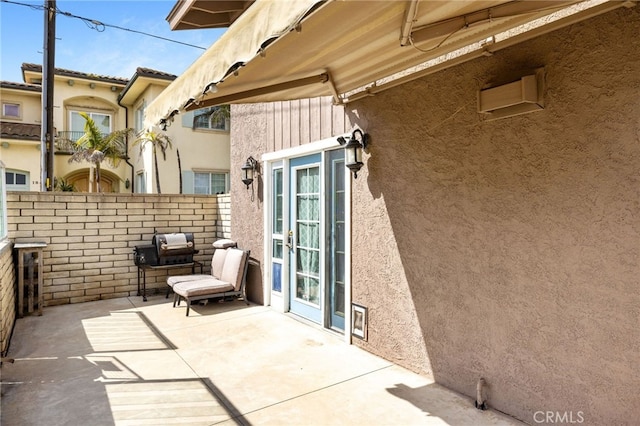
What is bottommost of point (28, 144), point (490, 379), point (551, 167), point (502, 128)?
point (490, 379)

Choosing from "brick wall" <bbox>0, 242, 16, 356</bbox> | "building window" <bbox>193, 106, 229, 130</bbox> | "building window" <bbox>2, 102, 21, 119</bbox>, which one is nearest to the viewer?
"brick wall" <bbox>0, 242, 16, 356</bbox>

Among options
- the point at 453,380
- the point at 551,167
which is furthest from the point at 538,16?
the point at 453,380

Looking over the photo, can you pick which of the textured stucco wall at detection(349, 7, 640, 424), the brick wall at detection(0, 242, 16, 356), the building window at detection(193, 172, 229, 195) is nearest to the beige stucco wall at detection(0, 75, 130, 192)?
the building window at detection(193, 172, 229, 195)

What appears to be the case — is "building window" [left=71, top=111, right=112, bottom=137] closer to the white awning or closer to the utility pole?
the utility pole

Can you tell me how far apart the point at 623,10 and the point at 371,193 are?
284 centimetres

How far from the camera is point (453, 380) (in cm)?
384

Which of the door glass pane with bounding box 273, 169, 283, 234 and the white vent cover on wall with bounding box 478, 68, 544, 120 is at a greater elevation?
the white vent cover on wall with bounding box 478, 68, 544, 120

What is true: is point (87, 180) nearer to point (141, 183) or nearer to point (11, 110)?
point (141, 183)

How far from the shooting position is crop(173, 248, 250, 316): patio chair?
6.72m

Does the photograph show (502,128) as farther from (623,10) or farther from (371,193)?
(371,193)

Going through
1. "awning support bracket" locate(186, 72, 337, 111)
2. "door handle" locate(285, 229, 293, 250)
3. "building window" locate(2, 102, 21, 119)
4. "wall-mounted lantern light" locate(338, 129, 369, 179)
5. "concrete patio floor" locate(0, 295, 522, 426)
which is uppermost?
"building window" locate(2, 102, 21, 119)

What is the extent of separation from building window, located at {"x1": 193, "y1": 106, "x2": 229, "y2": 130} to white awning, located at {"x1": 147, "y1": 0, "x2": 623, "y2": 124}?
1197cm

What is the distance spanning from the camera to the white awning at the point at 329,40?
7.72 feet

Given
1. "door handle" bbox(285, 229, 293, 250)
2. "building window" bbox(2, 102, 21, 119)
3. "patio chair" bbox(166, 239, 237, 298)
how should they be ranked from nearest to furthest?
1. "door handle" bbox(285, 229, 293, 250)
2. "patio chair" bbox(166, 239, 237, 298)
3. "building window" bbox(2, 102, 21, 119)
